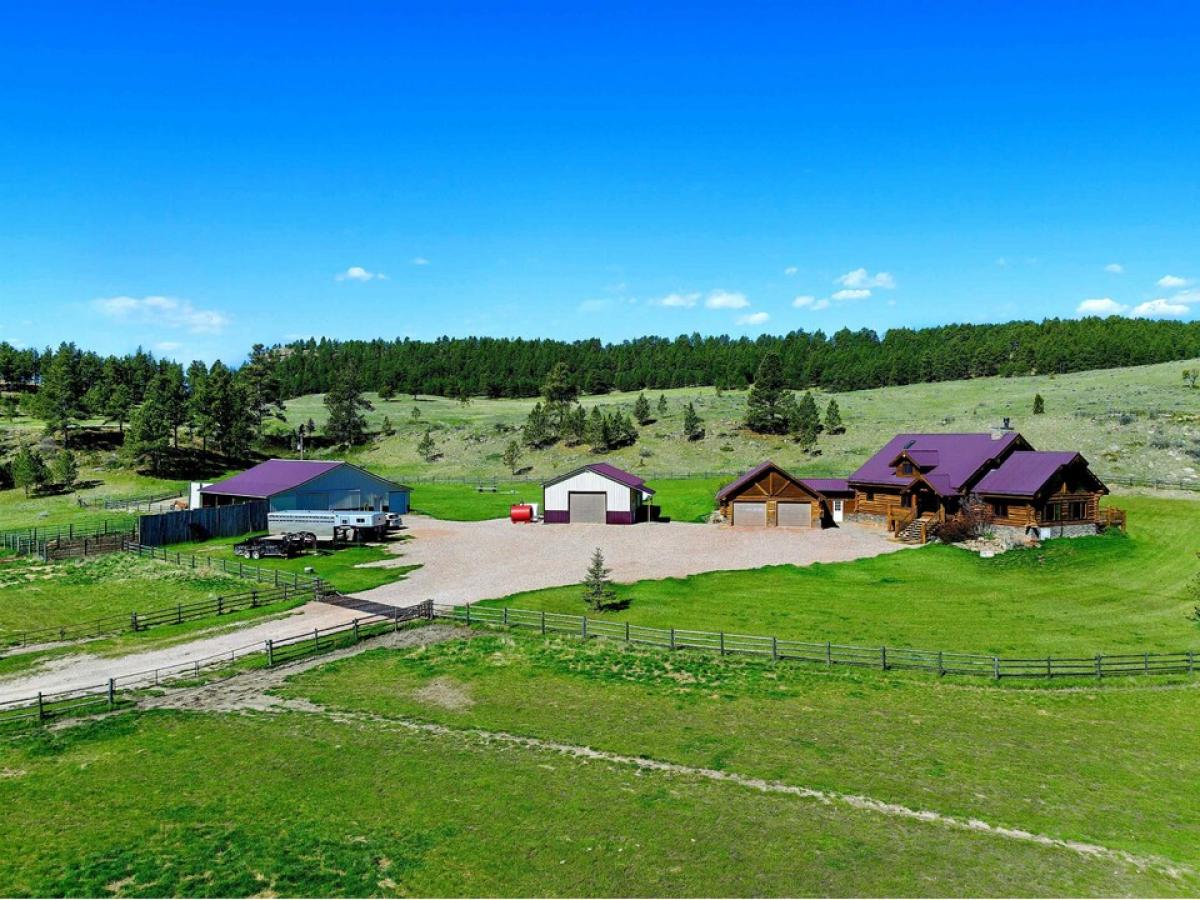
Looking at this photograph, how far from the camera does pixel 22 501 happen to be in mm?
84125

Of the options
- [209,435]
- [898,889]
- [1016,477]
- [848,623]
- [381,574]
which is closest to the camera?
[898,889]

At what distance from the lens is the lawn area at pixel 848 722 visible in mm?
19203

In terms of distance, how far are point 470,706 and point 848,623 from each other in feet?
61.6

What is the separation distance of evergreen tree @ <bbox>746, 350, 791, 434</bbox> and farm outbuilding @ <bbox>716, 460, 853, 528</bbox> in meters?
46.5

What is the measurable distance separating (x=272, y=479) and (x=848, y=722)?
5617 cm

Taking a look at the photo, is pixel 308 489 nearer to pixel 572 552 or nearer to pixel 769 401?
pixel 572 552

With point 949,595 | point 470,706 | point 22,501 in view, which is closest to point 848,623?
point 949,595

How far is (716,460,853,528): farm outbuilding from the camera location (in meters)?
62.0

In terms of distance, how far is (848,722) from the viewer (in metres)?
24.4

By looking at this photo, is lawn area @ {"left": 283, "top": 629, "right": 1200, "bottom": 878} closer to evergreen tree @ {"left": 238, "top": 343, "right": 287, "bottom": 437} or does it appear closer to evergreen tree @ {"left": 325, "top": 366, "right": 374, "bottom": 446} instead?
evergreen tree @ {"left": 325, "top": 366, "right": 374, "bottom": 446}

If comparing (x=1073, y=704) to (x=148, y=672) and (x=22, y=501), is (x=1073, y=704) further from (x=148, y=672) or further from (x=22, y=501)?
(x=22, y=501)

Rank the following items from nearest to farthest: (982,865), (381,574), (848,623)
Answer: (982,865) → (848,623) → (381,574)

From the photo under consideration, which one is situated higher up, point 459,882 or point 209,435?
point 209,435

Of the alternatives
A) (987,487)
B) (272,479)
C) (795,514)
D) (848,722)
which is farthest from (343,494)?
(848,722)
